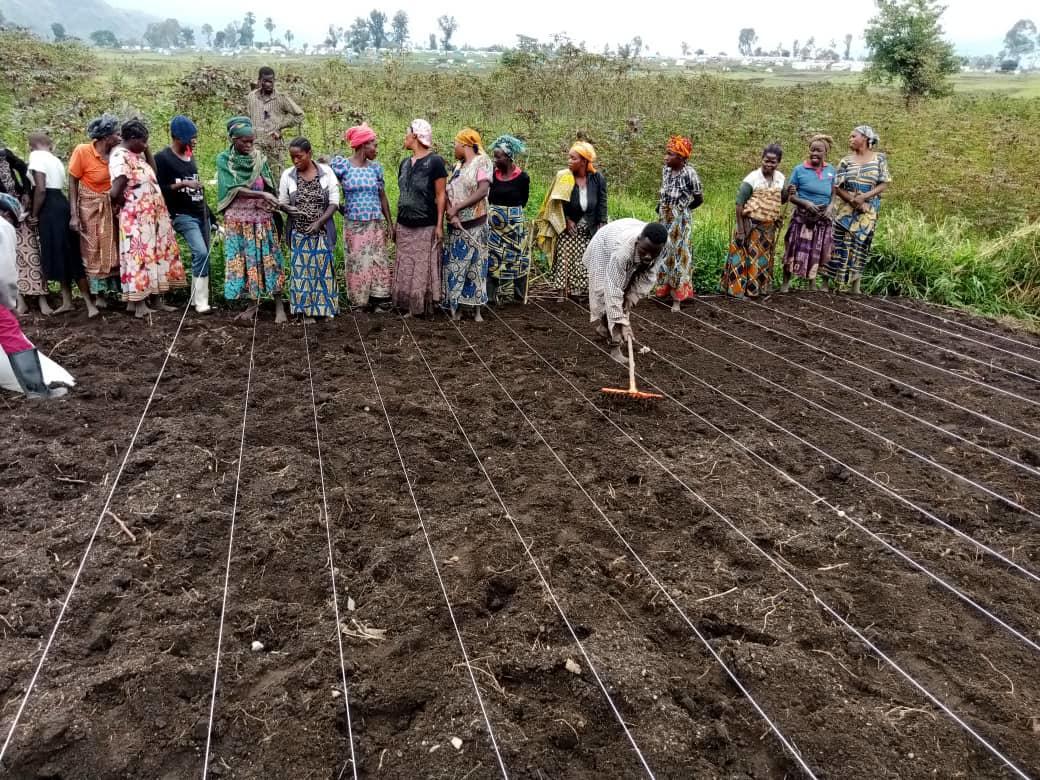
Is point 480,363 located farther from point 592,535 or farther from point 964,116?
point 964,116

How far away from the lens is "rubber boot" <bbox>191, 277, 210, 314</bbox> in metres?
5.63

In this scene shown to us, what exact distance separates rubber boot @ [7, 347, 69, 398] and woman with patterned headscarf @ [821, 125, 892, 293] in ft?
19.9

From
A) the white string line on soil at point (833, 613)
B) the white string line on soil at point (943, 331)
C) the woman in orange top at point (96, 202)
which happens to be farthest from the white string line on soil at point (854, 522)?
the woman in orange top at point (96, 202)

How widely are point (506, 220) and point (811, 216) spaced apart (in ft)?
8.85

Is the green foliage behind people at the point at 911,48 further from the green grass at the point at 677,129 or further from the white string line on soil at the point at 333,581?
the white string line on soil at the point at 333,581

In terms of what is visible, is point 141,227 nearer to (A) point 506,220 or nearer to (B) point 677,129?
(A) point 506,220

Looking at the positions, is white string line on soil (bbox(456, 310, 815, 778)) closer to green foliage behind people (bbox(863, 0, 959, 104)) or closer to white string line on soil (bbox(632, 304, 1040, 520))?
white string line on soil (bbox(632, 304, 1040, 520))

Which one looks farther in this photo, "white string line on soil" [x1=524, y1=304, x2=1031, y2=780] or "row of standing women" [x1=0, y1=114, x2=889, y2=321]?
"row of standing women" [x1=0, y1=114, x2=889, y2=321]

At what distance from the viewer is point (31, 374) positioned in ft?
13.5

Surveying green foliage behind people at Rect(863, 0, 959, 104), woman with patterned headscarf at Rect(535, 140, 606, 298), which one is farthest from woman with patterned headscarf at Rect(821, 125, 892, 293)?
green foliage behind people at Rect(863, 0, 959, 104)

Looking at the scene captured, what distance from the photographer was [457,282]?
584 centimetres

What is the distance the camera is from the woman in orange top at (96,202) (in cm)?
517

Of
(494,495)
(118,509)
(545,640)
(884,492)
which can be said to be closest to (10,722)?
(118,509)

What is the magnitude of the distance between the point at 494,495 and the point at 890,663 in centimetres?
169
